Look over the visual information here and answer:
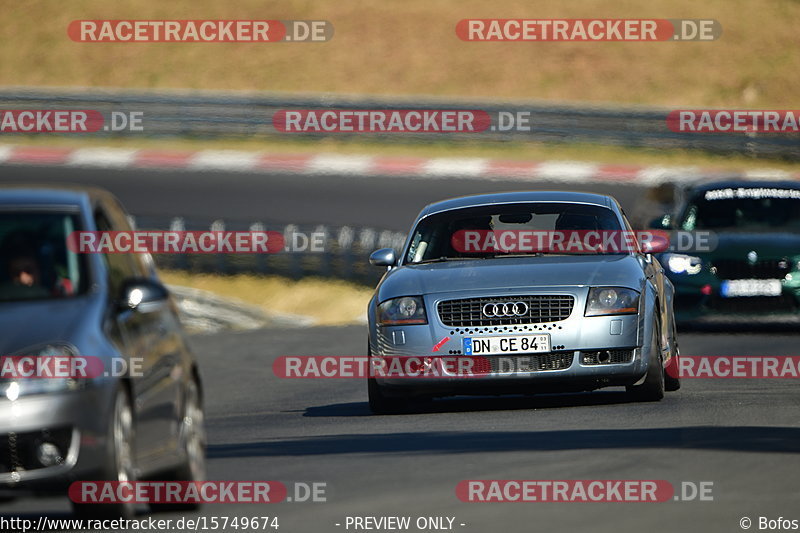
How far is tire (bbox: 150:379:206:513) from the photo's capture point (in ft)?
26.1

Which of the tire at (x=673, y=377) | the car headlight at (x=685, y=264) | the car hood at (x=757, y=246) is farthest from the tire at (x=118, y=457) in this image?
the car hood at (x=757, y=246)

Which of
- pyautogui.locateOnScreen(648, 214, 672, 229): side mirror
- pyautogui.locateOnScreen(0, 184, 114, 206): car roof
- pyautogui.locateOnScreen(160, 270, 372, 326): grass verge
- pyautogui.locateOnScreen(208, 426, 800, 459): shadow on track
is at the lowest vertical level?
pyautogui.locateOnScreen(160, 270, 372, 326): grass verge

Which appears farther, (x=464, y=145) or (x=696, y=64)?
(x=696, y=64)

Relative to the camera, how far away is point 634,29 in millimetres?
38219

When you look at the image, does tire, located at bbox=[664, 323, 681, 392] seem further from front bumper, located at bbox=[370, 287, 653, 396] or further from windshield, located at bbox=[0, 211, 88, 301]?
windshield, located at bbox=[0, 211, 88, 301]

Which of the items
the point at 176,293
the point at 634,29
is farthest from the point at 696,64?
the point at 176,293

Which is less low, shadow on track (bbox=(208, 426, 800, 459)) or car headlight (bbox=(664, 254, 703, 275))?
car headlight (bbox=(664, 254, 703, 275))

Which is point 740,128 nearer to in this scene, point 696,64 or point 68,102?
point 696,64

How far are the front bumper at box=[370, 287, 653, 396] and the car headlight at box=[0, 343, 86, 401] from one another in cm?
448

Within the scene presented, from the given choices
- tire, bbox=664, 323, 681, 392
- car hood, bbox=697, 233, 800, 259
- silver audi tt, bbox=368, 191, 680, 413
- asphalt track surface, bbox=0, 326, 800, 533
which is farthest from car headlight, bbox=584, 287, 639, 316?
car hood, bbox=697, 233, 800, 259

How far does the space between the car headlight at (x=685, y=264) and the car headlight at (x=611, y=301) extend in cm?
620

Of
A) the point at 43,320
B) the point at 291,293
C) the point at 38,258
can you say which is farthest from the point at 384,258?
the point at 291,293

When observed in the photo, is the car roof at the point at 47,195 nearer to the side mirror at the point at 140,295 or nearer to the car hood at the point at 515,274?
the side mirror at the point at 140,295

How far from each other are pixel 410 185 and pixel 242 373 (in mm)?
13150
